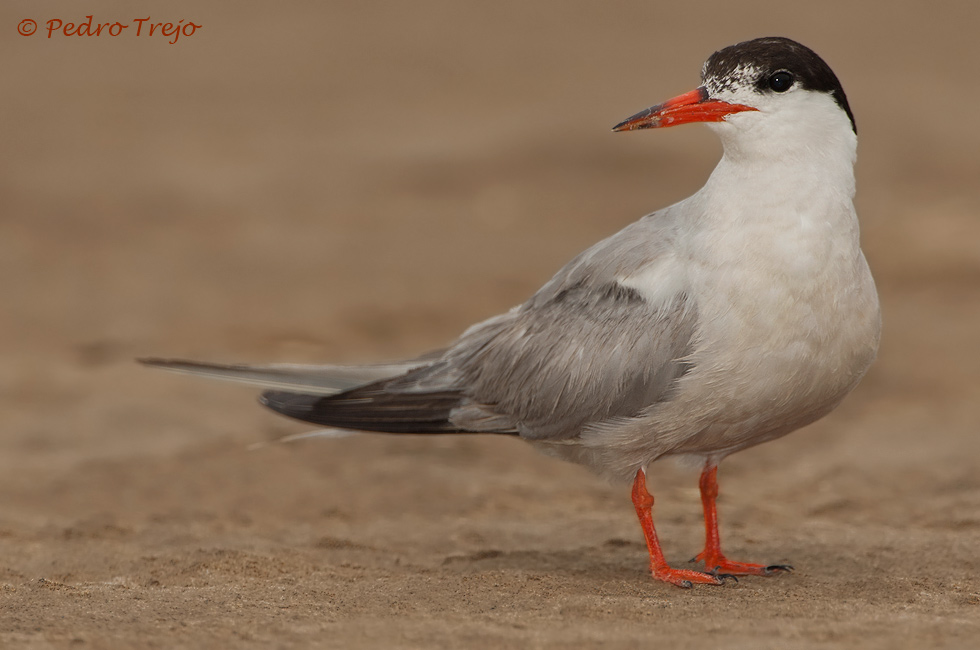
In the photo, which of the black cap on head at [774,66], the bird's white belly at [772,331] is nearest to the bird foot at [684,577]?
the bird's white belly at [772,331]

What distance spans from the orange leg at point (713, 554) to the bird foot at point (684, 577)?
0.16 metres

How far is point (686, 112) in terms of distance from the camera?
4699 mm

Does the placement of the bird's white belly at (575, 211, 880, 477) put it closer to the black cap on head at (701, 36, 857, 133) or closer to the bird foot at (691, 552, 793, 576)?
the black cap on head at (701, 36, 857, 133)

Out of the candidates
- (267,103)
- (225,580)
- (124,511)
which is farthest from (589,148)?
(225,580)

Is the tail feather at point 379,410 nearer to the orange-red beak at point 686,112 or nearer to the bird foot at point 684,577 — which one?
the bird foot at point 684,577

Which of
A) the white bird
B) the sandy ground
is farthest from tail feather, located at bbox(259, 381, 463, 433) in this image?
the sandy ground

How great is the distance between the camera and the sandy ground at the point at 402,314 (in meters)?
4.60

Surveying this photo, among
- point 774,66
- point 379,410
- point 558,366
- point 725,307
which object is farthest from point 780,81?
point 379,410

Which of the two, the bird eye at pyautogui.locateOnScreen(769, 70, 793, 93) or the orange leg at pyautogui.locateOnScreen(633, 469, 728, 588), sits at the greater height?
the bird eye at pyautogui.locateOnScreen(769, 70, 793, 93)

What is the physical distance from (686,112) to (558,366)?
3.82 feet

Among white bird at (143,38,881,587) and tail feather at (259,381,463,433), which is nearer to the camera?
white bird at (143,38,881,587)

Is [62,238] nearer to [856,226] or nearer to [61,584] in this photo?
[61,584]

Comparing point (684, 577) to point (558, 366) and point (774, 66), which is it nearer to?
point (558, 366)

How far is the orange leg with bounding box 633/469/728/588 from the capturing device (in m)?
4.93
